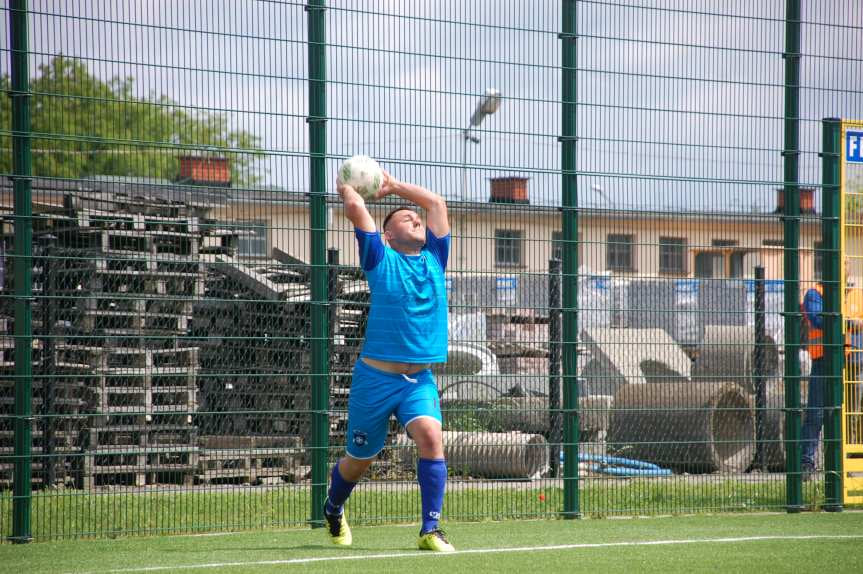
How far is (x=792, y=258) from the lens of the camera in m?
9.01

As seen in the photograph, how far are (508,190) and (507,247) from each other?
0.43 metres

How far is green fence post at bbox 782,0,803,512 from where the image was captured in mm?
8984

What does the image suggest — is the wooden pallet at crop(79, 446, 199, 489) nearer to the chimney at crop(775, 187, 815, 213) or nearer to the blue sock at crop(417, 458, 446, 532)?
the blue sock at crop(417, 458, 446, 532)

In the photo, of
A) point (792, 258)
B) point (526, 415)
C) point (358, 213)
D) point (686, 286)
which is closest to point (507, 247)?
point (526, 415)

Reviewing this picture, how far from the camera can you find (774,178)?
9.12 meters

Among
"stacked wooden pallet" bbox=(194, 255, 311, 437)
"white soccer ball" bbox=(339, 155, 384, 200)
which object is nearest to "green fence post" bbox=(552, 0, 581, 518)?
"stacked wooden pallet" bbox=(194, 255, 311, 437)

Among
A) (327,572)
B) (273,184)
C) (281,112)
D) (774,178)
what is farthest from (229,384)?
(774,178)

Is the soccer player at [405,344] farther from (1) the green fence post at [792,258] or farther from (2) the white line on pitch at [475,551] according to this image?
(1) the green fence post at [792,258]

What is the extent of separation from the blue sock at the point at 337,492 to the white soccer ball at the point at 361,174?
168 centimetres

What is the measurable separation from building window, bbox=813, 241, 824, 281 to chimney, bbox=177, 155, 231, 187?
485 centimetres

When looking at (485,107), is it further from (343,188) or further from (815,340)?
(815,340)

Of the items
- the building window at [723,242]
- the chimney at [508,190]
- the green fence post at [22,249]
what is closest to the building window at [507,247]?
the chimney at [508,190]

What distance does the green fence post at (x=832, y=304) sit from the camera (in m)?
9.09

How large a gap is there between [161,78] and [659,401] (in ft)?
16.9
